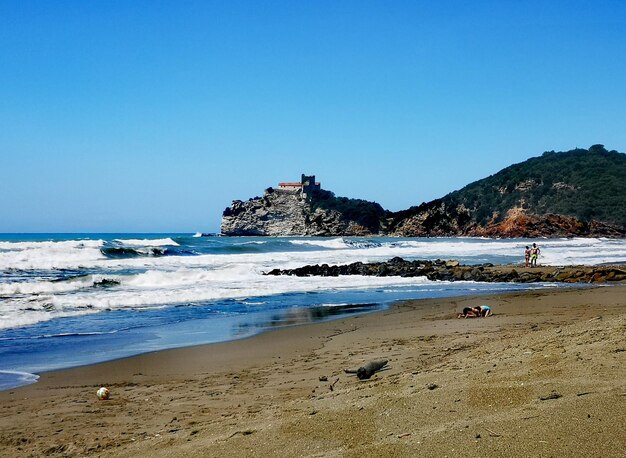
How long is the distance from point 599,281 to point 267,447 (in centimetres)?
2037

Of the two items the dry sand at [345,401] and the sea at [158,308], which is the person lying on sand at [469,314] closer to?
the dry sand at [345,401]

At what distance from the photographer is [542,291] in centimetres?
1855

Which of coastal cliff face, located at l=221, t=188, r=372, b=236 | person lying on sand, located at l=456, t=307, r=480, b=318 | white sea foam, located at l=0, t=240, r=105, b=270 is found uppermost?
coastal cliff face, located at l=221, t=188, r=372, b=236

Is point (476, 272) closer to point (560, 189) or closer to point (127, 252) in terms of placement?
point (127, 252)

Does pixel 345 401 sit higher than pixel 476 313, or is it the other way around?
pixel 345 401

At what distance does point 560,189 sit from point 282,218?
4939 cm

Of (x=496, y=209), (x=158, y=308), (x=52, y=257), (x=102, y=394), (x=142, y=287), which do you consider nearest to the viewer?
(x=102, y=394)

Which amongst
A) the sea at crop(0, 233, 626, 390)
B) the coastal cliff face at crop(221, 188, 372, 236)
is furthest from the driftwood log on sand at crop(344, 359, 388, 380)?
the coastal cliff face at crop(221, 188, 372, 236)

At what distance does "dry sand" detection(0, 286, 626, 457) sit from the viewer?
152 inches

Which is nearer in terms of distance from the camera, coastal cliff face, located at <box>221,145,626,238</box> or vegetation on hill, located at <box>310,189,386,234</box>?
coastal cliff face, located at <box>221,145,626,238</box>

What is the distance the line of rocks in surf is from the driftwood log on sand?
17.1 m

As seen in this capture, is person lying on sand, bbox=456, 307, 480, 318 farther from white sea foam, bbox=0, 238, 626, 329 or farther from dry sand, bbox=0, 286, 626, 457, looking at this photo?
white sea foam, bbox=0, 238, 626, 329

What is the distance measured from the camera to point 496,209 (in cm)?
9250

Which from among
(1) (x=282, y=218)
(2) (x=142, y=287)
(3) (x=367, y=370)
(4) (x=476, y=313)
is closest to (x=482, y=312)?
(4) (x=476, y=313)
